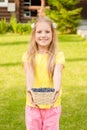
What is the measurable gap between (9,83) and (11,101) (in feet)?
4.96

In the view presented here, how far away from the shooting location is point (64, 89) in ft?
27.2

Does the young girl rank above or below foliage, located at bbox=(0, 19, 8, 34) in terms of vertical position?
above

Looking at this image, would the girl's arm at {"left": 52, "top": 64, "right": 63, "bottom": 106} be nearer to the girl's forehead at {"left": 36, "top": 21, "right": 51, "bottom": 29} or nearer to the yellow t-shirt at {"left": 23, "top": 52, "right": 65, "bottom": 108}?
the yellow t-shirt at {"left": 23, "top": 52, "right": 65, "bottom": 108}

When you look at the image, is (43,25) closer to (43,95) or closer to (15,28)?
(43,95)

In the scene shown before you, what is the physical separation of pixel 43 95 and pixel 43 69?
0.95 ft

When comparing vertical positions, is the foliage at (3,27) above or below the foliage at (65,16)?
below

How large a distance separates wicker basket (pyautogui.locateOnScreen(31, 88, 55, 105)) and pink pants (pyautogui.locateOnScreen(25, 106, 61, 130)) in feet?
0.46

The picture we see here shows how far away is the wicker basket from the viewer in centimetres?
369

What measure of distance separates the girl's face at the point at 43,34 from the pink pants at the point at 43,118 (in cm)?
60

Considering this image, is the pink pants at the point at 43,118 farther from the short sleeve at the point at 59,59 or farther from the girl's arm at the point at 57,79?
the short sleeve at the point at 59,59

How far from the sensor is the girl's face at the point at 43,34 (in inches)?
154

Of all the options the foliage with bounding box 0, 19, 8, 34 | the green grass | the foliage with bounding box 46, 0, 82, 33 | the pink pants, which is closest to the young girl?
the pink pants

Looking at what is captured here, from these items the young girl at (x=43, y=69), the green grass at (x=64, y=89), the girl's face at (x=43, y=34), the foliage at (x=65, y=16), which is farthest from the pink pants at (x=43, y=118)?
the foliage at (x=65, y=16)

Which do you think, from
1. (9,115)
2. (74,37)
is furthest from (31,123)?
(74,37)
